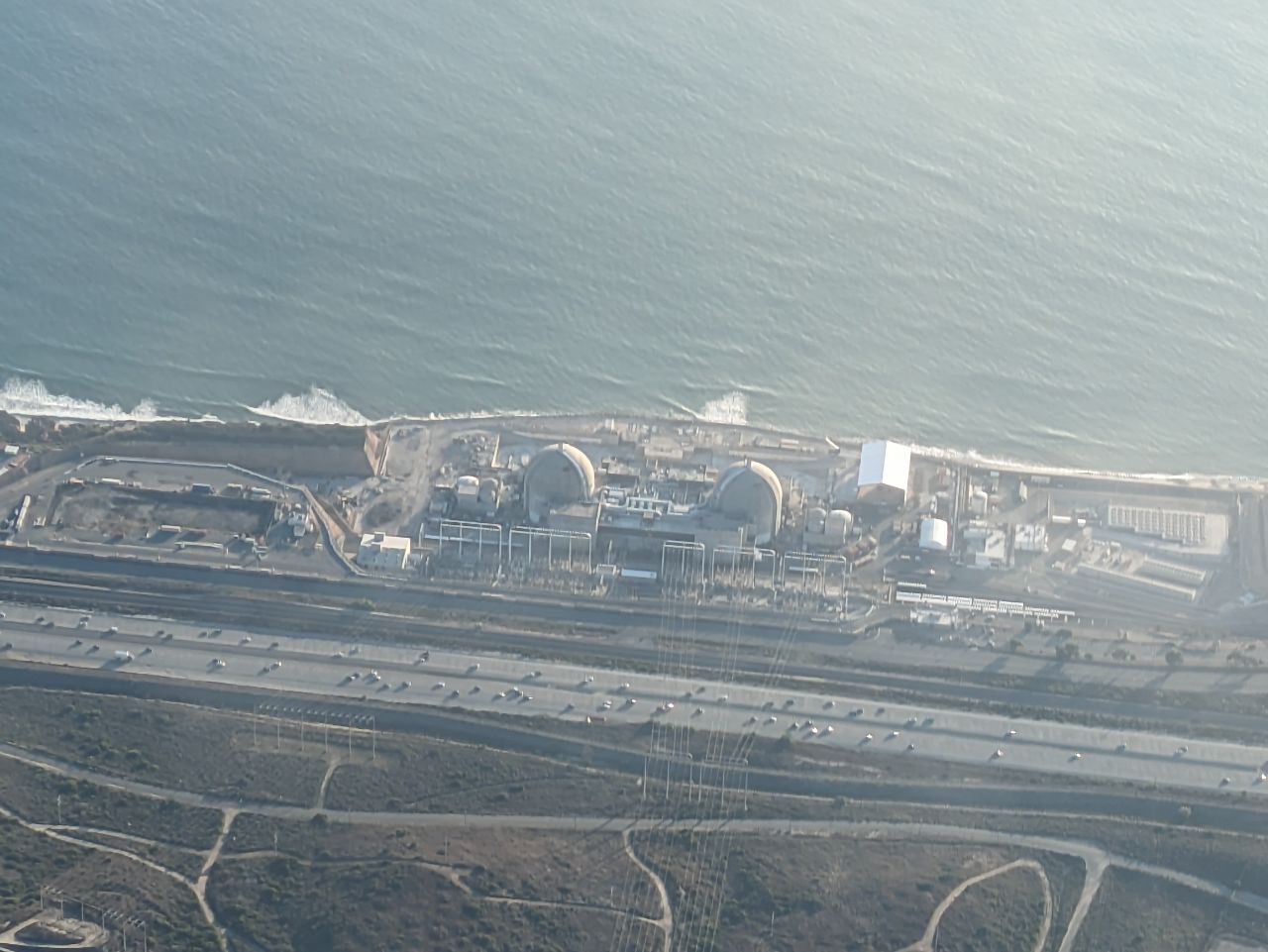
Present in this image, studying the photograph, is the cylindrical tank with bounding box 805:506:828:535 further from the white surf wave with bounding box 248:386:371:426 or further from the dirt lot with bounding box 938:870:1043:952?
the white surf wave with bounding box 248:386:371:426

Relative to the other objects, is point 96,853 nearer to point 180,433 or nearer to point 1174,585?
point 180,433

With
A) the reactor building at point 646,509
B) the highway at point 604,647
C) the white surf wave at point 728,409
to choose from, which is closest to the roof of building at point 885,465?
the reactor building at point 646,509

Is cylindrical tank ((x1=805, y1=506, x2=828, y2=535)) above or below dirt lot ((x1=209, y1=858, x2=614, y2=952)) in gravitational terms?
above

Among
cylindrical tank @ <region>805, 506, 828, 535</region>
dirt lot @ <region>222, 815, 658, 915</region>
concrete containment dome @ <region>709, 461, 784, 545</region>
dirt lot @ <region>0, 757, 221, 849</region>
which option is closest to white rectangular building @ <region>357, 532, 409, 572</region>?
concrete containment dome @ <region>709, 461, 784, 545</region>

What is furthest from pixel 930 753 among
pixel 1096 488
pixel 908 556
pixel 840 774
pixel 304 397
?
pixel 304 397

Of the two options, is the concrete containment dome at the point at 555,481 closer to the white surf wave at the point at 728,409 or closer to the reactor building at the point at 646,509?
the reactor building at the point at 646,509
